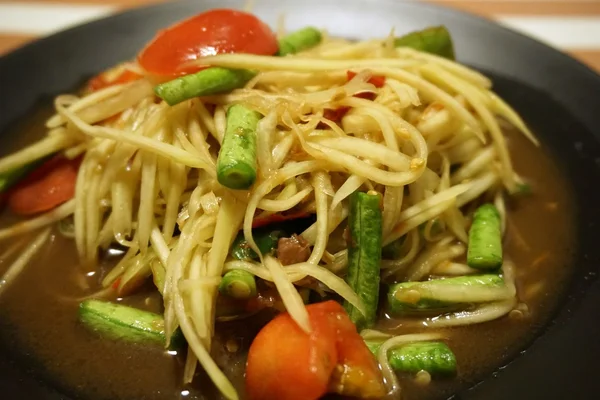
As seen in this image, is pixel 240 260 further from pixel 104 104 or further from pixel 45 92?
pixel 45 92

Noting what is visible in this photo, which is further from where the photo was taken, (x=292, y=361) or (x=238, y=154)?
(x=238, y=154)

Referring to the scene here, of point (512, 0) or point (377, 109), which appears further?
point (512, 0)

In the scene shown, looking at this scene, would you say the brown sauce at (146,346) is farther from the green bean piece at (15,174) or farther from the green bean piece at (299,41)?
the green bean piece at (299,41)

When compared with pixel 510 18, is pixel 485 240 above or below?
below

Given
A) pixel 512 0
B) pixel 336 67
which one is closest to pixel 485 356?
pixel 336 67

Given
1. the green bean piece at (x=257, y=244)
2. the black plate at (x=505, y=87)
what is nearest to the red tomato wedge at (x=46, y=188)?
the black plate at (x=505, y=87)

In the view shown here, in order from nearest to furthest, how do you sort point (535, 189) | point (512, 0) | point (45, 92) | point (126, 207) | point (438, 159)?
point (126, 207), point (438, 159), point (535, 189), point (45, 92), point (512, 0)

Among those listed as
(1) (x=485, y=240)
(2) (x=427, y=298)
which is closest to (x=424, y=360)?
(2) (x=427, y=298)

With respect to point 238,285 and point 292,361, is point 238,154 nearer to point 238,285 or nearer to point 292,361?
point 238,285
